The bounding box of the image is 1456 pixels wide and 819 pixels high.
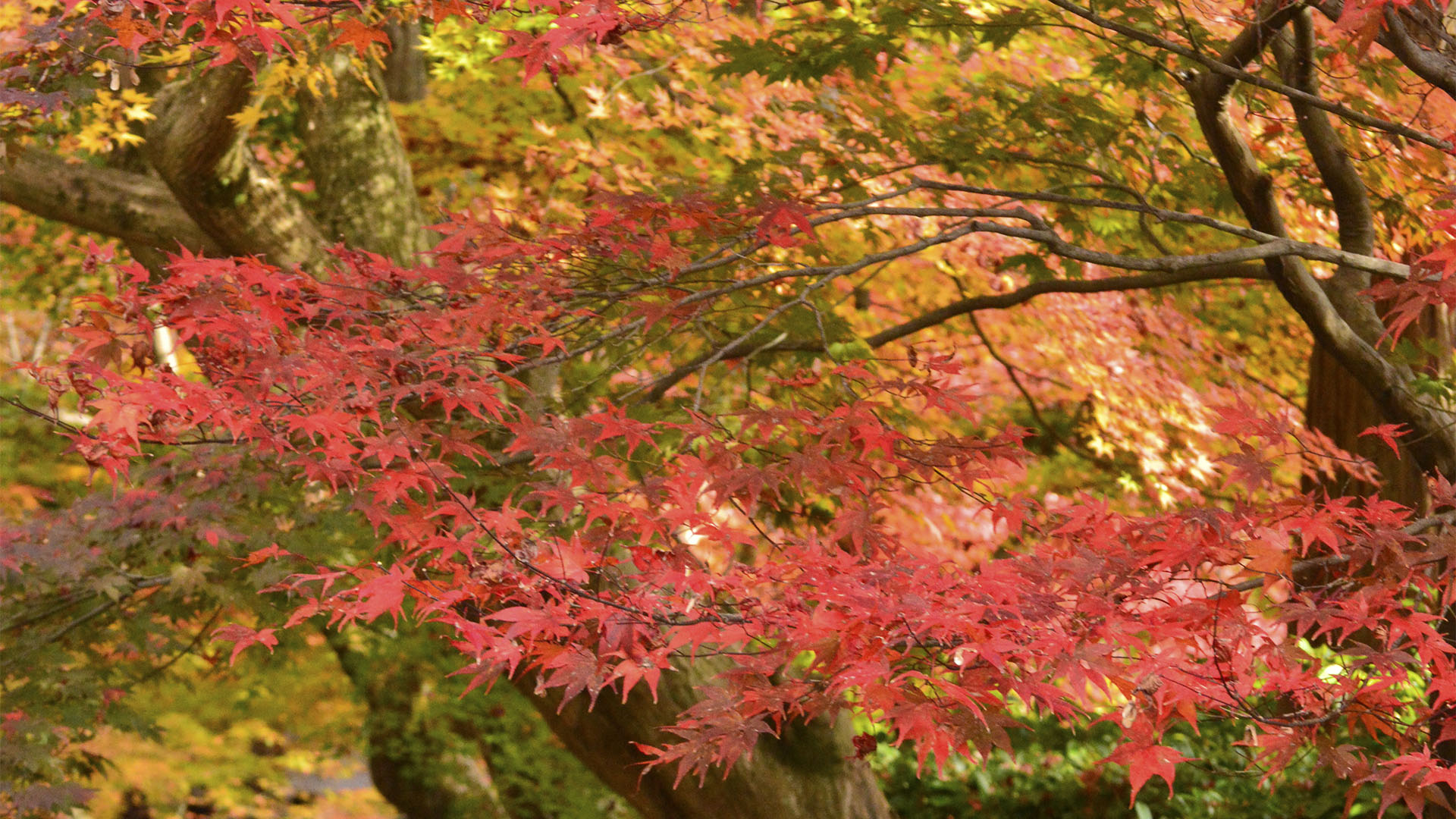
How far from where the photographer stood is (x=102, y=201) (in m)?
5.63

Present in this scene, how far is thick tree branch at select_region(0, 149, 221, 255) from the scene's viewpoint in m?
5.53

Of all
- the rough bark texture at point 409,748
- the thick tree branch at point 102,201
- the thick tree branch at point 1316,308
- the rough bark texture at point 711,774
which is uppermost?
the thick tree branch at point 1316,308

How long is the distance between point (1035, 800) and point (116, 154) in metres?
6.35

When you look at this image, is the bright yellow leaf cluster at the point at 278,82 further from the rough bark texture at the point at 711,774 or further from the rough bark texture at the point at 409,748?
the rough bark texture at the point at 409,748

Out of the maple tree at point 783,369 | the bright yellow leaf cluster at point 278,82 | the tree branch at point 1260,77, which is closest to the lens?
the maple tree at point 783,369

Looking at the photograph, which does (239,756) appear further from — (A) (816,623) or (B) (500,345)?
(A) (816,623)

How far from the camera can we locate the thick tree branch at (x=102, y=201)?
553 centimetres

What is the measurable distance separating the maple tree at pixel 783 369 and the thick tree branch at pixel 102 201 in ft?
0.07

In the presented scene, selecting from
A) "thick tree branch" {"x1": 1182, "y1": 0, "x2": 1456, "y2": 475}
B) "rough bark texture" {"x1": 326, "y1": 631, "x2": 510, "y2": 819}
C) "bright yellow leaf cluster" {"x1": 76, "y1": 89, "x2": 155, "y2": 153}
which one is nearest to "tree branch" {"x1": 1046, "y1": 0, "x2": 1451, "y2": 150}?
"thick tree branch" {"x1": 1182, "y1": 0, "x2": 1456, "y2": 475}

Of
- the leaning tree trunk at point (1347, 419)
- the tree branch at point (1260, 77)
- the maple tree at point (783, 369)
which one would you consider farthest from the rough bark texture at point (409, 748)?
the tree branch at point (1260, 77)

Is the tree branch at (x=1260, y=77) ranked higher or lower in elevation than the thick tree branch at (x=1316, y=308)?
higher

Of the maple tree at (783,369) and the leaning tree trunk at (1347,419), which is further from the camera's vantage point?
the leaning tree trunk at (1347,419)

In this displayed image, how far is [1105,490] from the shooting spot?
25.1 feet

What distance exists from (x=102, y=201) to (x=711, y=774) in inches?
152
